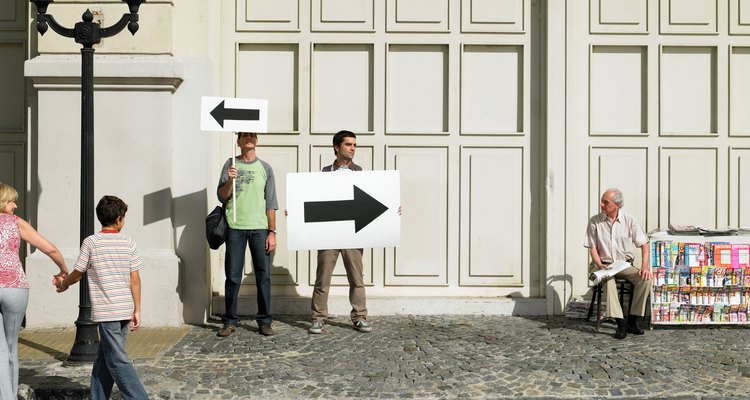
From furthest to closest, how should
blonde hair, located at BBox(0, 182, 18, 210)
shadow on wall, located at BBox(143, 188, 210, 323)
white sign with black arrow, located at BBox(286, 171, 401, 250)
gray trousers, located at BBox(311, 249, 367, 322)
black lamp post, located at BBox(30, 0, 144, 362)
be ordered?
1. shadow on wall, located at BBox(143, 188, 210, 323)
2. gray trousers, located at BBox(311, 249, 367, 322)
3. white sign with black arrow, located at BBox(286, 171, 401, 250)
4. black lamp post, located at BBox(30, 0, 144, 362)
5. blonde hair, located at BBox(0, 182, 18, 210)

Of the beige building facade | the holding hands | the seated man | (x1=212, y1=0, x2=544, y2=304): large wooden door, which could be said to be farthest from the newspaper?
the holding hands

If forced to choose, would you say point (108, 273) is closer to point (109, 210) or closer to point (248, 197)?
point (109, 210)

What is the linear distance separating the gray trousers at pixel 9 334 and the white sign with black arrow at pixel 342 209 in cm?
320

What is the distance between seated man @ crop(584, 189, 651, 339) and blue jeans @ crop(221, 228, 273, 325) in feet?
10.6

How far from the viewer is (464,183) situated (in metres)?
9.60

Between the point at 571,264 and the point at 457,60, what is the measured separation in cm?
260

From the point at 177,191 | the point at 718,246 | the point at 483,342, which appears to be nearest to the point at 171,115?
the point at 177,191

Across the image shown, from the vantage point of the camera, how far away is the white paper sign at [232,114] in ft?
26.9

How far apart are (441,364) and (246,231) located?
96.6 inches

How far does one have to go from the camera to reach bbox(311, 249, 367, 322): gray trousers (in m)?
8.59

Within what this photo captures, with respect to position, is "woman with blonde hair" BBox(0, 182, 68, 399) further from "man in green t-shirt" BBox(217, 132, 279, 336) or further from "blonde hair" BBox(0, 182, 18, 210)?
"man in green t-shirt" BBox(217, 132, 279, 336)

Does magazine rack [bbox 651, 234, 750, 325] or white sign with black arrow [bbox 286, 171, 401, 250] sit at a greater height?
white sign with black arrow [bbox 286, 171, 401, 250]

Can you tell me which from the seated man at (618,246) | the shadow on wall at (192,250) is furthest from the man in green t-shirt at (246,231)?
the seated man at (618,246)

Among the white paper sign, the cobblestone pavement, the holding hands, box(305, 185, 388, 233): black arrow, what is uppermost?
the white paper sign
